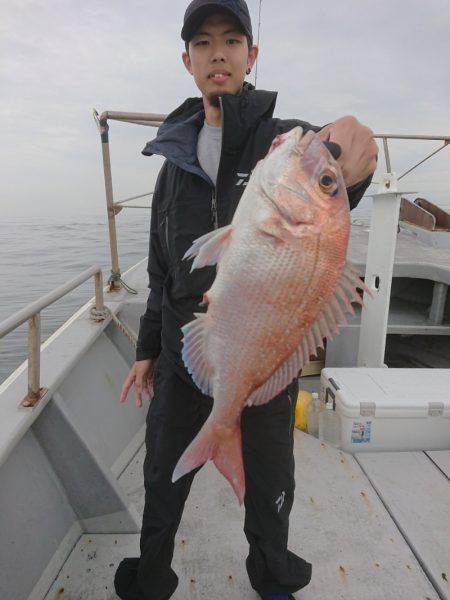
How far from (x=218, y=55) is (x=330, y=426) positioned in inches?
108

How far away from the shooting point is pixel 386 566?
7.50 ft

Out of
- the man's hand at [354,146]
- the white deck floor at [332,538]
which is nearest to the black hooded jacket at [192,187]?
the man's hand at [354,146]

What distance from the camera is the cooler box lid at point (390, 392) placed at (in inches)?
122

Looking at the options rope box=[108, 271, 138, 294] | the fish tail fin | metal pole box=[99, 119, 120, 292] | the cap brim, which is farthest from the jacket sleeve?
rope box=[108, 271, 138, 294]

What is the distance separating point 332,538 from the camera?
97.2 inches

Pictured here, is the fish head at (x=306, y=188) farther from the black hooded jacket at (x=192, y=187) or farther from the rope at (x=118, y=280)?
the rope at (x=118, y=280)

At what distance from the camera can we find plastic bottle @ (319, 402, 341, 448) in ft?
10.8

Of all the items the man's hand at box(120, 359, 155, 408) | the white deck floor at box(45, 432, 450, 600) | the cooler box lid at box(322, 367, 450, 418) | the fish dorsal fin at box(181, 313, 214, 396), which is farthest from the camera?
the cooler box lid at box(322, 367, 450, 418)

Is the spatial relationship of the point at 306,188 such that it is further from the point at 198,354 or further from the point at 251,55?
the point at 251,55

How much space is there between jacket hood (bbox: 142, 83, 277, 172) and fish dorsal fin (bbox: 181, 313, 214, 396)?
66cm

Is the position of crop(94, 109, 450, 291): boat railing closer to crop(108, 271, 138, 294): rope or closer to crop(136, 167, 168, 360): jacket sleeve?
crop(108, 271, 138, 294): rope

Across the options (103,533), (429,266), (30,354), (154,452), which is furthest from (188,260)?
(429,266)

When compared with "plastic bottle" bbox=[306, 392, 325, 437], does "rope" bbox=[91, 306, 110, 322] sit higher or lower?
higher

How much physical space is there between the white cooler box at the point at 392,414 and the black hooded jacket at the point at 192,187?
188 cm
